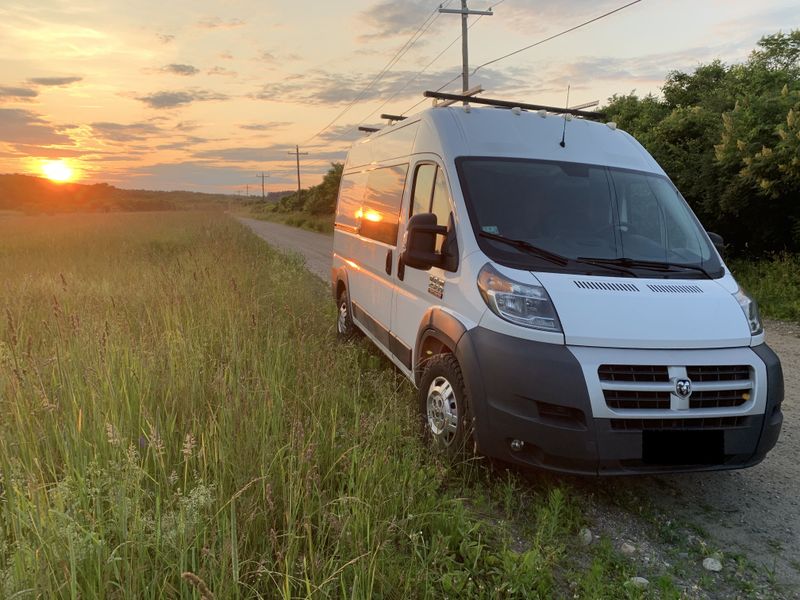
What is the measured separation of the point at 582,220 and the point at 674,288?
773mm

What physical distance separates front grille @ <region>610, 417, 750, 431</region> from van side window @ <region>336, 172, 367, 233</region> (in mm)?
4019

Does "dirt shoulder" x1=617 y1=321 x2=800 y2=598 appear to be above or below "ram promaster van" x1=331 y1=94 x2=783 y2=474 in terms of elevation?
below

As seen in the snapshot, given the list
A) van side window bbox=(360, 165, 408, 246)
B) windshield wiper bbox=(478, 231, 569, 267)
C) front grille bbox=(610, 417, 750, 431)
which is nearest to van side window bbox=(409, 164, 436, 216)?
van side window bbox=(360, 165, 408, 246)

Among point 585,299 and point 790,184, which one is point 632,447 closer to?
point 585,299

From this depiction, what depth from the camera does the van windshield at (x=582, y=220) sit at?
333 centimetres

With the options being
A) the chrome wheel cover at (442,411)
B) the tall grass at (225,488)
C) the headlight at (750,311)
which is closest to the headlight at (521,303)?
the chrome wheel cover at (442,411)

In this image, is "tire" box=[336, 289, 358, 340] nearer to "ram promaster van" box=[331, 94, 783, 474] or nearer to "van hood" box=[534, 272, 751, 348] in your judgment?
"ram promaster van" box=[331, 94, 783, 474]

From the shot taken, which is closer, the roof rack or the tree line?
the roof rack

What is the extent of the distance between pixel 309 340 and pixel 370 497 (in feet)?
8.77

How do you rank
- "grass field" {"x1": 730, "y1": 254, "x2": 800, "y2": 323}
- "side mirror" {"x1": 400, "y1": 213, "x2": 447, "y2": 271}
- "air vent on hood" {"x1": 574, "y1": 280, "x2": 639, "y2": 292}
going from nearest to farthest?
1. "air vent on hood" {"x1": 574, "y1": 280, "x2": 639, "y2": 292}
2. "side mirror" {"x1": 400, "y1": 213, "x2": 447, "y2": 271}
3. "grass field" {"x1": 730, "y1": 254, "x2": 800, "y2": 323}

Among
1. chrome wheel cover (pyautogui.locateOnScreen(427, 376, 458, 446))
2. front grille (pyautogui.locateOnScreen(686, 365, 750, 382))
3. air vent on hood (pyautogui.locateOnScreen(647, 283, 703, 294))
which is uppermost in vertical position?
air vent on hood (pyautogui.locateOnScreen(647, 283, 703, 294))

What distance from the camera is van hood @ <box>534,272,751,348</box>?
111 inches

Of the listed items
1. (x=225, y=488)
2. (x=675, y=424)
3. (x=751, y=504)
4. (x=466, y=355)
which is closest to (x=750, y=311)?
(x=675, y=424)

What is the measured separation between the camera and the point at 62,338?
395 centimetres
